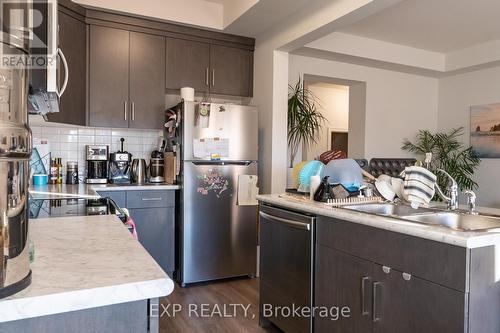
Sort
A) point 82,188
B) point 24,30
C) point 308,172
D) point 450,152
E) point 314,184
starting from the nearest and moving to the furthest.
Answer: point 24,30
point 314,184
point 308,172
point 82,188
point 450,152

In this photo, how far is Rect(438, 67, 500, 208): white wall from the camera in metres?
4.63

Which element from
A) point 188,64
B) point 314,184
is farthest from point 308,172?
point 188,64

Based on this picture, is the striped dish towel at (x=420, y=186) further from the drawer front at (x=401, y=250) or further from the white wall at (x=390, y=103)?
the white wall at (x=390, y=103)

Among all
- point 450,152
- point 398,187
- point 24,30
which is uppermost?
point 24,30

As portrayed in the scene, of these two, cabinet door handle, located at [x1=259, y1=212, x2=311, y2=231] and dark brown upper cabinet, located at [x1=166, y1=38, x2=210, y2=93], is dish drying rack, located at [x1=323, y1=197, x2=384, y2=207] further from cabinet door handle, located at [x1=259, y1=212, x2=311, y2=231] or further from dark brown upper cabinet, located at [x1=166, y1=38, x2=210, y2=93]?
dark brown upper cabinet, located at [x1=166, y1=38, x2=210, y2=93]

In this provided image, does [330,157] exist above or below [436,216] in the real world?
above

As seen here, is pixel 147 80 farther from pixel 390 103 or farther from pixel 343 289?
pixel 390 103

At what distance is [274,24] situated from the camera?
3357 millimetres

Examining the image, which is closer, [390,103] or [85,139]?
[85,139]

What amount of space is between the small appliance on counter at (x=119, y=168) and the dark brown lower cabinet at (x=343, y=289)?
7.15 ft

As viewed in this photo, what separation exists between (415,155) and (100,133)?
13.5ft

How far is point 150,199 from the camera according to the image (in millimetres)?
3182

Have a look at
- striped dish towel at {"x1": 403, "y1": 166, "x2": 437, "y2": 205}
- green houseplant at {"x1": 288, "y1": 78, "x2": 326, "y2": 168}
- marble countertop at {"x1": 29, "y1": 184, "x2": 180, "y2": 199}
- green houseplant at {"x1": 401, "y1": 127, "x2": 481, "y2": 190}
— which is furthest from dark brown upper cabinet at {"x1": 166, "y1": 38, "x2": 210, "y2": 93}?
green houseplant at {"x1": 401, "y1": 127, "x2": 481, "y2": 190}

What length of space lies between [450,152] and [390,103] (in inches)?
43.9
